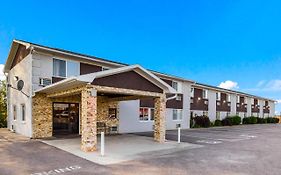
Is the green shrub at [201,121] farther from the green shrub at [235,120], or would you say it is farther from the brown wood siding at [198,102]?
the green shrub at [235,120]

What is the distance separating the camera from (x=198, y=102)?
30.0 m

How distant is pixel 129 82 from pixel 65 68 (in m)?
5.91

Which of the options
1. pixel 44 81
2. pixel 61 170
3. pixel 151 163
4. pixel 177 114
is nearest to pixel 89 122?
pixel 61 170

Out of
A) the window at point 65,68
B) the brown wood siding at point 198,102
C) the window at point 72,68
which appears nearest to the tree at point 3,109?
the window at point 65,68

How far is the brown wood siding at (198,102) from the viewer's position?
29.3 meters

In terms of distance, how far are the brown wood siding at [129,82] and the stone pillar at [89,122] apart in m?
0.73

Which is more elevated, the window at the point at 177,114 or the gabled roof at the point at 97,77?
the gabled roof at the point at 97,77

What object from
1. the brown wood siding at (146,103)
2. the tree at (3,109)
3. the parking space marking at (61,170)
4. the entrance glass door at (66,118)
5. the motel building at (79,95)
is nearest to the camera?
the parking space marking at (61,170)

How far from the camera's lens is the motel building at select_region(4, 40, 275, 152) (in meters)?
11.3

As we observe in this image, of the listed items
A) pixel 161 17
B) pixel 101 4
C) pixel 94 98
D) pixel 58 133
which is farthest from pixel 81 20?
pixel 94 98

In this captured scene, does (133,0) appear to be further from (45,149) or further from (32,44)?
(45,149)

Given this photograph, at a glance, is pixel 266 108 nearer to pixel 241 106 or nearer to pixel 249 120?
pixel 249 120

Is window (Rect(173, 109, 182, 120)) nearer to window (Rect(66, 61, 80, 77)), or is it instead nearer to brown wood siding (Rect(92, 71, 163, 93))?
brown wood siding (Rect(92, 71, 163, 93))

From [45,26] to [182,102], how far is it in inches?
677
